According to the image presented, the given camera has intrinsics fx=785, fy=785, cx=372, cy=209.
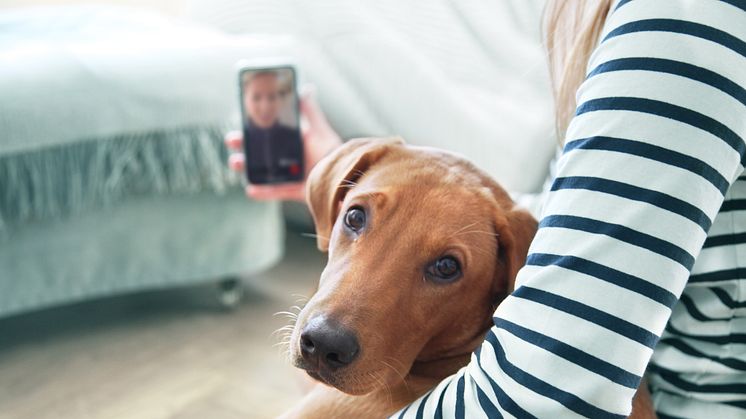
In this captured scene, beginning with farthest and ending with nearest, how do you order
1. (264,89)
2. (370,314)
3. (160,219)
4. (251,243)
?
(251,243), (160,219), (264,89), (370,314)

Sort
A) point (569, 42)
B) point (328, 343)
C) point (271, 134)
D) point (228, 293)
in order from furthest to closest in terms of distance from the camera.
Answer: point (228, 293) → point (271, 134) → point (569, 42) → point (328, 343)

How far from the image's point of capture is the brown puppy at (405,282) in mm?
779

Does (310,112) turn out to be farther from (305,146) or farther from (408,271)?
(408,271)

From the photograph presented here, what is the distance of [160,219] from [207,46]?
47cm

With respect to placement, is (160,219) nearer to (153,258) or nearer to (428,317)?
(153,258)

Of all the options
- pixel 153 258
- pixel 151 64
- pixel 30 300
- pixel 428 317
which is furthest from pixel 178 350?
pixel 428 317

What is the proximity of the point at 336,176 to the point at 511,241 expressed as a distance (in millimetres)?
244

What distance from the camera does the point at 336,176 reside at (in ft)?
3.21

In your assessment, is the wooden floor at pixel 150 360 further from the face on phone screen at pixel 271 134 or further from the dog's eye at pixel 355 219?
the dog's eye at pixel 355 219

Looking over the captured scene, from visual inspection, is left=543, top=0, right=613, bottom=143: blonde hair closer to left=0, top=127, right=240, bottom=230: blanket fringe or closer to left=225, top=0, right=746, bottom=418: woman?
left=225, top=0, right=746, bottom=418: woman

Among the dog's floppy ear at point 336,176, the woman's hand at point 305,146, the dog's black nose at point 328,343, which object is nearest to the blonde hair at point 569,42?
the dog's floppy ear at point 336,176

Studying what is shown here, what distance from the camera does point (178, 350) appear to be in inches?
77.2

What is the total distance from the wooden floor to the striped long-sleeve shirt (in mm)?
1155

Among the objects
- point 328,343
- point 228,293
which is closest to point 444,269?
point 328,343
